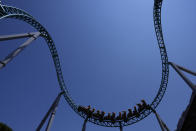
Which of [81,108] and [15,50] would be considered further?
[81,108]

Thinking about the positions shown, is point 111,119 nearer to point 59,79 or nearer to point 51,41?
point 59,79

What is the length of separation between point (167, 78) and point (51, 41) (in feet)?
34.7

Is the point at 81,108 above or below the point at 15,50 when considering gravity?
below

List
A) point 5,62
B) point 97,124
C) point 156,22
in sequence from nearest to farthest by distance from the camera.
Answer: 1. point 5,62
2. point 156,22
3. point 97,124

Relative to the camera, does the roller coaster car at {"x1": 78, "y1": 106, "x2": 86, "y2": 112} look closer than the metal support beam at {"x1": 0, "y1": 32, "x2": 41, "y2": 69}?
No

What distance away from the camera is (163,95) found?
11086mm

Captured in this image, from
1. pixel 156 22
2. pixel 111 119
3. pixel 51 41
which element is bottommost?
pixel 111 119

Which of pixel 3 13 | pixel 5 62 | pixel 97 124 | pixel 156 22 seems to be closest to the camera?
pixel 5 62

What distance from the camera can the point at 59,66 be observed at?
1217 centimetres

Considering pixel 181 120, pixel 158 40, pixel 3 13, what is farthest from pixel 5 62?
pixel 158 40

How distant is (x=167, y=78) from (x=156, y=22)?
15.9ft

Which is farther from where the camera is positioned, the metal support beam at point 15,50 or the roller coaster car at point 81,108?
the roller coaster car at point 81,108

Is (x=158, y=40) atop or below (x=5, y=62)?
atop

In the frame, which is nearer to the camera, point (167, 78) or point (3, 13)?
point (3, 13)
